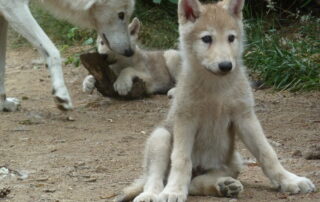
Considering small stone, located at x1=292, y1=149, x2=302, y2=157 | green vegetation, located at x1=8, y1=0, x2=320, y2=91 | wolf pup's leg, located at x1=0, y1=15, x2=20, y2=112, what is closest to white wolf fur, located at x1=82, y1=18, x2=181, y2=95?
green vegetation, located at x1=8, y1=0, x2=320, y2=91

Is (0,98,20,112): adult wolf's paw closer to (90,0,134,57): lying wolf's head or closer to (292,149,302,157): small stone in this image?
(90,0,134,57): lying wolf's head

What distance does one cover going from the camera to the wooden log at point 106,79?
26.8 ft

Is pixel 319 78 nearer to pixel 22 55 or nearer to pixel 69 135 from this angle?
pixel 69 135

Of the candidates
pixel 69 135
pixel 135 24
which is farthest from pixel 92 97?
pixel 69 135

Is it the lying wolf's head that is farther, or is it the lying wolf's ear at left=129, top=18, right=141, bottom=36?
the lying wolf's ear at left=129, top=18, right=141, bottom=36

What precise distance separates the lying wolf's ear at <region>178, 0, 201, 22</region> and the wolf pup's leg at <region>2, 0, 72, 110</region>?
8.98ft

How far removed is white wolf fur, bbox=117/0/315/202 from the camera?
165 inches

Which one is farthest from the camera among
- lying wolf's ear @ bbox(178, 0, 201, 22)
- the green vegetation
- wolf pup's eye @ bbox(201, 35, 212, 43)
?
the green vegetation

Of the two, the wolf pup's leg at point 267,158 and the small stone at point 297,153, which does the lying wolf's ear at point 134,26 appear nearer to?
the small stone at point 297,153

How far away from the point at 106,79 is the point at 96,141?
2286mm

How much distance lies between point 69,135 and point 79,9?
1884 millimetres

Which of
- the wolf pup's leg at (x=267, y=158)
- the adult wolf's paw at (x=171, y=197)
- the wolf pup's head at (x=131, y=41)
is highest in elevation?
the wolf pup's head at (x=131, y=41)

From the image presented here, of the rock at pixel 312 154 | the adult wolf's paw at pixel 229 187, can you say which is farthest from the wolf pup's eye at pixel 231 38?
the rock at pixel 312 154

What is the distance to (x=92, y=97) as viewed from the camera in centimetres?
862
